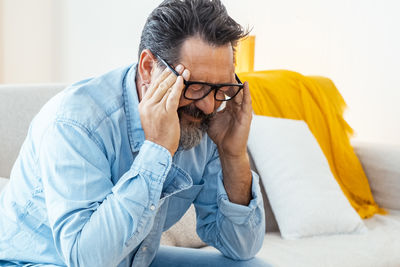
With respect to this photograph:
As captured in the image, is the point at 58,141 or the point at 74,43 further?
the point at 74,43

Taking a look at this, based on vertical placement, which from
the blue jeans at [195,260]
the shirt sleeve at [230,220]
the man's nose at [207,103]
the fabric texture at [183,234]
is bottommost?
the fabric texture at [183,234]

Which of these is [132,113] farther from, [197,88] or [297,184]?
[297,184]

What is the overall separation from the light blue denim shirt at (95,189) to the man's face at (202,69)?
101 mm

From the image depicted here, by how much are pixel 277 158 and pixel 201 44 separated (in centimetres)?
105

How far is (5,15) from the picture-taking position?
10.9 feet

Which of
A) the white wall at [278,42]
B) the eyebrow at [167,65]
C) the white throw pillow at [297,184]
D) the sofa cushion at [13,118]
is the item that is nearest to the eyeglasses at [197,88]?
the eyebrow at [167,65]

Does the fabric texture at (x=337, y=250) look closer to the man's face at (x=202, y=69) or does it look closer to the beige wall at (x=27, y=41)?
the man's face at (x=202, y=69)

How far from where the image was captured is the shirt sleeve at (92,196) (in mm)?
913

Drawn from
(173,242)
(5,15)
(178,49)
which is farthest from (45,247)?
(5,15)

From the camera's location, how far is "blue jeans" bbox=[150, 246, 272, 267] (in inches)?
47.3

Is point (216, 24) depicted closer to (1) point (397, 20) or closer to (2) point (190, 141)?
(2) point (190, 141)

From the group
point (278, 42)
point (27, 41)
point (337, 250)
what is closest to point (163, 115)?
point (337, 250)

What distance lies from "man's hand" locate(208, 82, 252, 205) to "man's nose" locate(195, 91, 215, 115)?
0.14 m

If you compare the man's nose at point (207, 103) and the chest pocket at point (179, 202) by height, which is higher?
the man's nose at point (207, 103)
